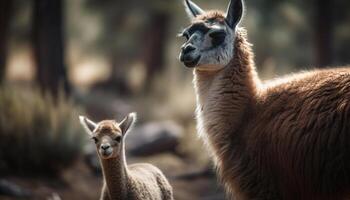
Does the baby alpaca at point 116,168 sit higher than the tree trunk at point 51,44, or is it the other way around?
the tree trunk at point 51,44

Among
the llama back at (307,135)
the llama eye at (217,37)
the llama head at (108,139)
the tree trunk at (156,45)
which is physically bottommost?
the llama back at (307,135)

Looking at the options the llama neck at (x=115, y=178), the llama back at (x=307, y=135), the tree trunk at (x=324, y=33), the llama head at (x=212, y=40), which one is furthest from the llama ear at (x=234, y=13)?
the tree trunk at (x=324, y=33)

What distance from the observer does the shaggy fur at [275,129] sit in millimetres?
6754

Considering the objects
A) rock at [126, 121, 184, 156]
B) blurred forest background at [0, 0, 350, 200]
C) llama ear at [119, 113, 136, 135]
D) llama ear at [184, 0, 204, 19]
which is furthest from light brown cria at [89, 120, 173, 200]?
rock at [126, 121, 184, 156]

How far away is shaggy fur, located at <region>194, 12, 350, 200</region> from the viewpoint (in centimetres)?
675

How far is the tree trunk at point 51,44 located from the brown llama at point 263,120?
23.0 feet

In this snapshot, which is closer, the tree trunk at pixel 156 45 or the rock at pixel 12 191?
the rock at pixel 12 191

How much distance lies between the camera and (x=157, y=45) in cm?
2578

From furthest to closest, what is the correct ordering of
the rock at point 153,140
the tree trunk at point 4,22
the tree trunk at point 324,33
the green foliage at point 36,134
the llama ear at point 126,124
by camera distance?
the tree trunk at point 324,33 → the tree trunk at point 4,22 → the rock at point 153,140 → the green foliage at point 36,134 → the llama ear at point 126,124

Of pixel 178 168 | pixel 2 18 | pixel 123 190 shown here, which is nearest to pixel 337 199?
pixel 123 190

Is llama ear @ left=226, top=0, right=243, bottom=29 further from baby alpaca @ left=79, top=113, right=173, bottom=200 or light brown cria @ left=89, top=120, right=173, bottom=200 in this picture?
light brown cria @ left=89, top=120, right=173, bottom=200

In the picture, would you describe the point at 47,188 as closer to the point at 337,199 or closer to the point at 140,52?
the point at 337,199

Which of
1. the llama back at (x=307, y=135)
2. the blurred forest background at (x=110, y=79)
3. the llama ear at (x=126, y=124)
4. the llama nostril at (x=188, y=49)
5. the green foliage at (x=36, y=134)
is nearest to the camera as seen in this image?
the llama back at (x=307, y=135)

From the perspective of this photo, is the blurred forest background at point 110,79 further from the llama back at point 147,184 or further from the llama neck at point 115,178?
the llama neck at point 115,178
